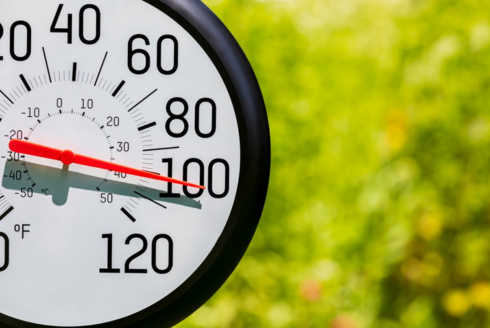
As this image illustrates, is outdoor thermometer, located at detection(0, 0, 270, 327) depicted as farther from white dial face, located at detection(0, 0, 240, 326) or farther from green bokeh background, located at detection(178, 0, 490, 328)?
green bokeh background, located at detection(178, 0, 490, 328)

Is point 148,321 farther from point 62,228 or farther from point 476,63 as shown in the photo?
point 476,63

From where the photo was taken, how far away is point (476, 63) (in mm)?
1865

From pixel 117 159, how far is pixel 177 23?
208 mm

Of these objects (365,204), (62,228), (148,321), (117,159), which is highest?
(365,204)

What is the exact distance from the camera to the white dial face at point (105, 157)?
90 cm

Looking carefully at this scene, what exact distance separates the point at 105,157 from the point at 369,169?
1.16m

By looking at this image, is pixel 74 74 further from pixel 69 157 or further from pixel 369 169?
pixel 369 169

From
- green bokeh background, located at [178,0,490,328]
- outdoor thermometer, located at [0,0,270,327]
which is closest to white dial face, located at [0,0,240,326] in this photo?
outdoor thermometer, located at [0,0,270,327]

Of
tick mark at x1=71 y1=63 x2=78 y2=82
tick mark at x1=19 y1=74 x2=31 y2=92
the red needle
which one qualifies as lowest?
the red needle

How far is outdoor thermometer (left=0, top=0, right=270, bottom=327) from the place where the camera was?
902mm

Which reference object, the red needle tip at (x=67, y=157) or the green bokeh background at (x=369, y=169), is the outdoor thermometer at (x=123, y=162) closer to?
the red needle tip at (x=67, y=157)

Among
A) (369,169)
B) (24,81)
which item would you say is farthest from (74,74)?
(369,169)

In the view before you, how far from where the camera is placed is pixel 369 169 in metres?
1.92

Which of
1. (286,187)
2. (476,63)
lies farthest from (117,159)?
(476,63)
